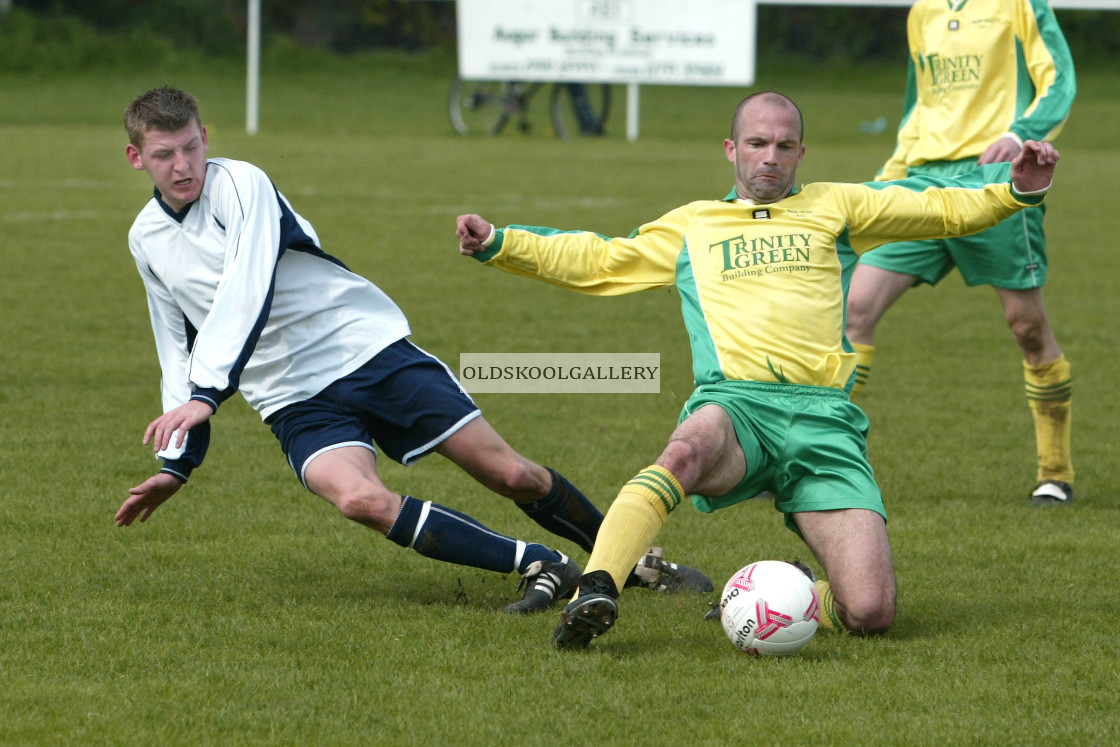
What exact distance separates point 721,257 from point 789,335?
1.05 feet

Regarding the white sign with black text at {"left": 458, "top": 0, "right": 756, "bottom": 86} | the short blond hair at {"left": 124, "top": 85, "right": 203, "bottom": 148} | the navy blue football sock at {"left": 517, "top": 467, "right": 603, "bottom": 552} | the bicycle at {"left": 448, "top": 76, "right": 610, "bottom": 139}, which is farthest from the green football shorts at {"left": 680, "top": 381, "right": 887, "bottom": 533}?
the bicycle at {"left": 448, "top": 76, "right": 610, "bottom": 139}

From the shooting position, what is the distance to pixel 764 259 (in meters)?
4.53

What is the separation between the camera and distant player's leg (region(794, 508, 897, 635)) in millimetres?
4227

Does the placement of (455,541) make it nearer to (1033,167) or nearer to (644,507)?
(644,507)

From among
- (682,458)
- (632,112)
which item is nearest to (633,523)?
(682,458)

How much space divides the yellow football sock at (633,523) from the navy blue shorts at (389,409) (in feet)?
2.47

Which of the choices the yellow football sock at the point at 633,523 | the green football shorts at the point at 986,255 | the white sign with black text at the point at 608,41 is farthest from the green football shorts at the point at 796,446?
the white sign with black text at the point at 608,41

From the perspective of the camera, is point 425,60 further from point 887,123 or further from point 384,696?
point 384,696

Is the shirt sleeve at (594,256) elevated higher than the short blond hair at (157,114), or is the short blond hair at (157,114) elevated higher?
the short blond hair at (157,114)

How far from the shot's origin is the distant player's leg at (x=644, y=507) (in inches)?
154

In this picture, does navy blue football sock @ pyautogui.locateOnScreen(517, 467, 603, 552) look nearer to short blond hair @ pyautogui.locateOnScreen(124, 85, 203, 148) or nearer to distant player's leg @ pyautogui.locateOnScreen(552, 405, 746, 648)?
distant player's leg @ pyautogui.locateOnScreen(552, 405, 746, 648)

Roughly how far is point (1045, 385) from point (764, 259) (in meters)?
2.20

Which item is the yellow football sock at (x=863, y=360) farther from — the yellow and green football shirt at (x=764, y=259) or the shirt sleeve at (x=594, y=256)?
the shirt sleeve at (x=594, y=256)

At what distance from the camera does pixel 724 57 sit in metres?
23.5
